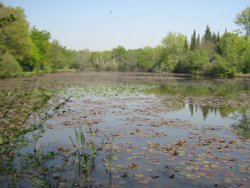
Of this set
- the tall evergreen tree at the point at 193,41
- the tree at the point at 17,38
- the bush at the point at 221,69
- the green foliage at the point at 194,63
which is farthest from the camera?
the tall evergreen tree at the point at 193,41

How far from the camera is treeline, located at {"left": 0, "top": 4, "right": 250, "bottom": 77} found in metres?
51.2

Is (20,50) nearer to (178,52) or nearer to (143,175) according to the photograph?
(143,175)

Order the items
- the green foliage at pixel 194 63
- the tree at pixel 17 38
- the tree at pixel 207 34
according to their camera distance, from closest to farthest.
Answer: the tree at pixel 17 38
the green foliage at pixel 194 63
the tree at pixel 207 34

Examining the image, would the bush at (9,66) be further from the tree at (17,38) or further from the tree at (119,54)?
the tree at (119,54)

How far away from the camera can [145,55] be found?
427 feet

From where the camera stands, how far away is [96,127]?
11977 mm

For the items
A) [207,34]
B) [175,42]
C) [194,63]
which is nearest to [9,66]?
[194,63]

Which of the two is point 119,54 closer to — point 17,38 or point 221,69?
point 221,69

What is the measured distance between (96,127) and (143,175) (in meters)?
5.50

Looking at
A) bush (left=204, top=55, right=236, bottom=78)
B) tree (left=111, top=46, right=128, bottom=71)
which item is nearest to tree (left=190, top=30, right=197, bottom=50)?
bush (left=204, top=55, right=236, bottom=78)

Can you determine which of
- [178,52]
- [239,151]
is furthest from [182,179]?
[178,52]

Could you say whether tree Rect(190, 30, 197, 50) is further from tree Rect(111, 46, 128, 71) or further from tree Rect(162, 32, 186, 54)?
tree Rect(111, 46, 128, 71)

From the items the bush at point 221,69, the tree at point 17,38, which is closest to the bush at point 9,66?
the tree at point 17,38

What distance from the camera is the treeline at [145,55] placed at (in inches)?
2015
